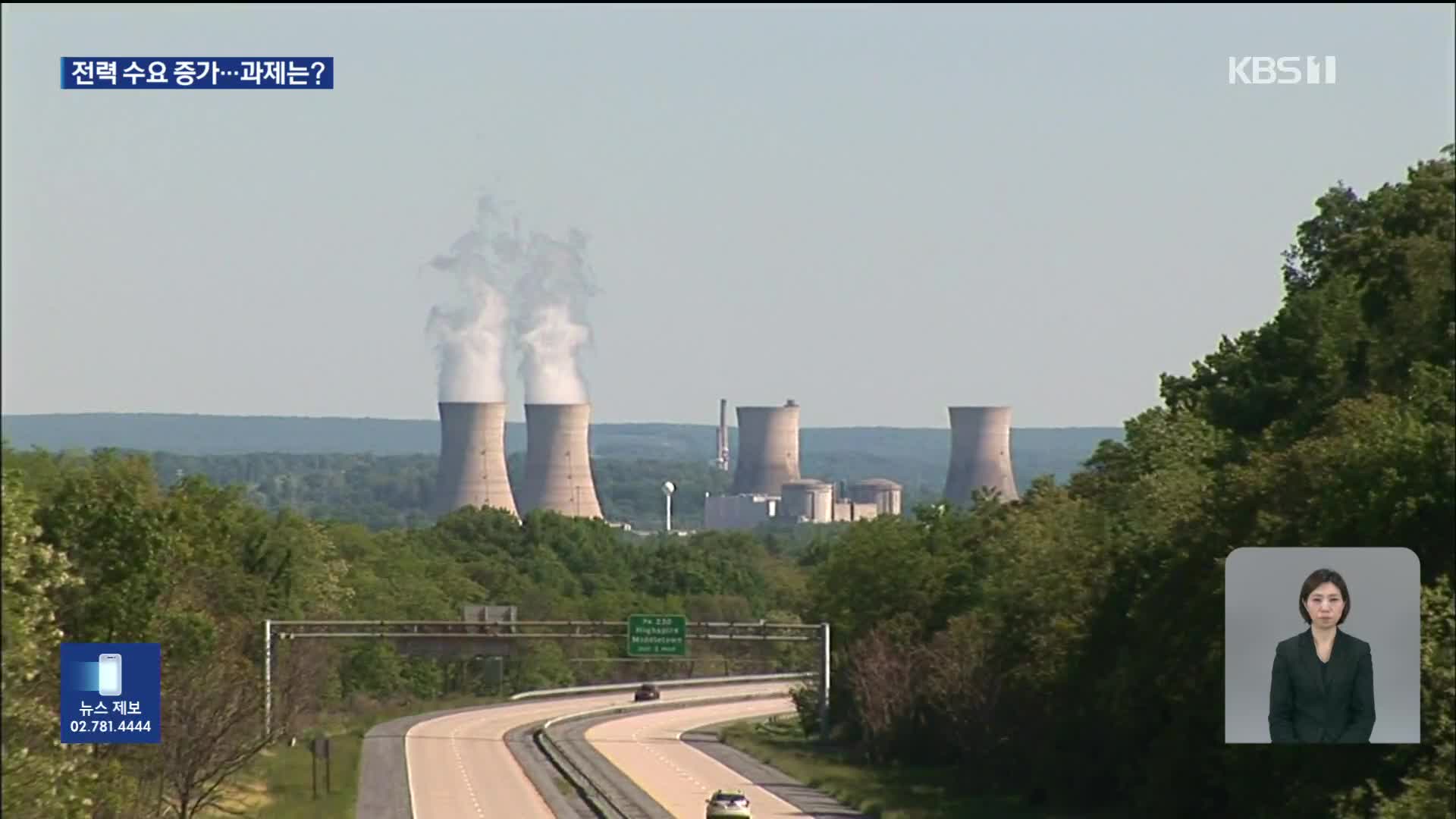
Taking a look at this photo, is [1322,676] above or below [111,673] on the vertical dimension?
above

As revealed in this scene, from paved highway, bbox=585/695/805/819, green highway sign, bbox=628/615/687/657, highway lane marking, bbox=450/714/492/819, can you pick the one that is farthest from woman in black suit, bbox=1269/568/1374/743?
green highway sign, bbox=628/615/687/657

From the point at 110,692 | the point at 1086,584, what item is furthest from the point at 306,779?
the point at 110,692

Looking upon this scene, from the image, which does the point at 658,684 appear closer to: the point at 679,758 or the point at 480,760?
the point at 679,758

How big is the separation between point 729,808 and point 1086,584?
10.5 meters

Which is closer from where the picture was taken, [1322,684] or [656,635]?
[1322,684]

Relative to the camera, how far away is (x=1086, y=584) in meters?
58.7

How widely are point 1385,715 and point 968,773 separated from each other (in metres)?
41.7

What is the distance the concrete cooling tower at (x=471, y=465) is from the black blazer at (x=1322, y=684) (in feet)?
443

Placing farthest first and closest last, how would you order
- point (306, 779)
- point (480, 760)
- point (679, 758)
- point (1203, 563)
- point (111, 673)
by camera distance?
point (679, 758) → point (480, 760) → point (306, 779) → point (1203, 563) → point (111, 673)

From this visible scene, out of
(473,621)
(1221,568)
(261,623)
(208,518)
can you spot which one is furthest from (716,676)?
(1221,568)

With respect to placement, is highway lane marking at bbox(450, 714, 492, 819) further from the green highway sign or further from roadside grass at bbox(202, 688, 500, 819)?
the green highway sign

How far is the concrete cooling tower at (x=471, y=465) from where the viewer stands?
541ft

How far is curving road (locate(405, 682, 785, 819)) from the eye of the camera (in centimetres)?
6141

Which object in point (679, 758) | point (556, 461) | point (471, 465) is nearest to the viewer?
point (679, 758)
